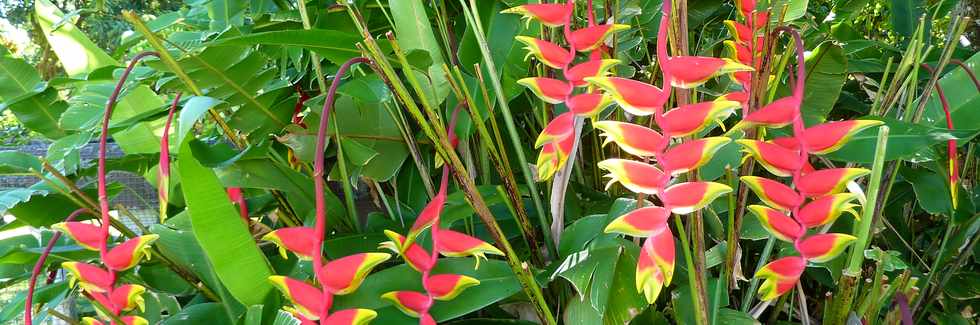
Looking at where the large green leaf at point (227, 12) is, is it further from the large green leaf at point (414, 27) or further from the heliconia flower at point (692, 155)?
the heliconia flower at point (692, 155)

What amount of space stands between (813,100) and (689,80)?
25cm

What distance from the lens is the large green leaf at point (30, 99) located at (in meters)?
0.55

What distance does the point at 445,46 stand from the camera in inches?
20.2

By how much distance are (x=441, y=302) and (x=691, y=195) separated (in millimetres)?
168

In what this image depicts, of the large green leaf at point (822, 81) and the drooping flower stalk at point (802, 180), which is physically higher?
the drooping flower stalk at point (802, 180)

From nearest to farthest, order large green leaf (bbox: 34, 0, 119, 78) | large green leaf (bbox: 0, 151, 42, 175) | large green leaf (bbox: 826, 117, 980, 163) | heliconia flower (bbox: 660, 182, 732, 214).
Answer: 1. heliconia flower (bbox: 660, 182, 732, 214)
2. large green leaf (bbox: 826, 117, 980, 163)
3. large green leaf (bbox: 0, 151, 42, 175)
4. large green leaf (bbox: 34, 0, 119, 78)

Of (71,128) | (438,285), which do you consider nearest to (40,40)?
(71,128)

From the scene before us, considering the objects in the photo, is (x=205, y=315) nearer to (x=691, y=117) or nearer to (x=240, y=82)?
(x=240, y=82)

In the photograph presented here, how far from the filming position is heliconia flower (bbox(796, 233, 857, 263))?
28 centimetres

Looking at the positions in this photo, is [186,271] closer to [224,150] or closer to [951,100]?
[224,150]

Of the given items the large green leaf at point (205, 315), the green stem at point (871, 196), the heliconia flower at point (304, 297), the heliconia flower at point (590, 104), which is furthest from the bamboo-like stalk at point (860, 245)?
the large green leaf at point (205, 315)

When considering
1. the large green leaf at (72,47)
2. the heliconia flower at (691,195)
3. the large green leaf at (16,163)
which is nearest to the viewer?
the heliconia flower at (691,195)

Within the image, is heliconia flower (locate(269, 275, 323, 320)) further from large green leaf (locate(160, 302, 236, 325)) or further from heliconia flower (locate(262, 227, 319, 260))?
large green leaf (locate(160, 302, 236, 325))

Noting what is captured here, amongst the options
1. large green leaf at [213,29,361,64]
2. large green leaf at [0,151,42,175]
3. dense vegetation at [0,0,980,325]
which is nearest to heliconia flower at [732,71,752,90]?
dense vegetation at [0,0,980,325]
